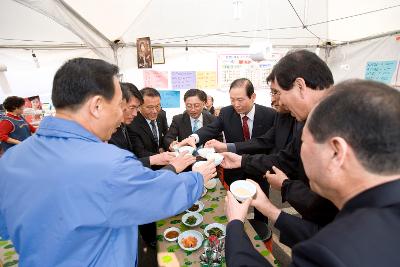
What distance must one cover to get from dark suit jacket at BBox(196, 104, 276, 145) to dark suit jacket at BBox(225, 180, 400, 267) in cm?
270

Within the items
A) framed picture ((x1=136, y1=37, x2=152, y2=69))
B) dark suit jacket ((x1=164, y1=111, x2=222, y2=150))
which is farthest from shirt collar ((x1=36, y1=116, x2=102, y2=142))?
framed picture ((x1=136, y1=37, x2=152, y2=69))

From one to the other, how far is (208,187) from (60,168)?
A: 1890 millimetres

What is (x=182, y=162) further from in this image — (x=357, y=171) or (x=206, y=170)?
(x=357, y=171)

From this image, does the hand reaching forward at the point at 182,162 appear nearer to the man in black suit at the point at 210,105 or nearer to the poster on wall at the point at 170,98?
the man in black suit at the point at 210,105

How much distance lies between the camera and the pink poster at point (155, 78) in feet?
18.3

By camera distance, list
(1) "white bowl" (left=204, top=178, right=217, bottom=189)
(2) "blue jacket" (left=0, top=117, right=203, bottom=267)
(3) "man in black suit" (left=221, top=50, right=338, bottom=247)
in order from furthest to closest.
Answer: (1) "white bowl" (left=204, top=178, right=217, bottom=189)
(3) "man in black suit" (left=221, top=50, right=338, bottom=247)
(2) "blue jacket" (left=0, top=117, right=203, bottom=267)

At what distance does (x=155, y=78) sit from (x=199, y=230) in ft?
14.0

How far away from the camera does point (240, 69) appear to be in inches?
235

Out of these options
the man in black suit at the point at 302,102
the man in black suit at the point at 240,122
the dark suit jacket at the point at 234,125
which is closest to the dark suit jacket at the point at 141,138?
the man in black suit at the point at 240,122

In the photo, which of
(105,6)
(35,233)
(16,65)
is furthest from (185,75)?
(35,233)

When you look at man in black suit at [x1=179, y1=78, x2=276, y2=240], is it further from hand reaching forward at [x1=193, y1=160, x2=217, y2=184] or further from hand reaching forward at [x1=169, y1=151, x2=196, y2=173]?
hand reaching forward at [x1=193, y1=160, x2=217, y2=184]

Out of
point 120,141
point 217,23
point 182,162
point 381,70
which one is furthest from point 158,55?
point 381,70

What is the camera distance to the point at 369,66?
524cm

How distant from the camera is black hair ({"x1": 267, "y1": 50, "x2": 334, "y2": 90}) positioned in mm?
1599
